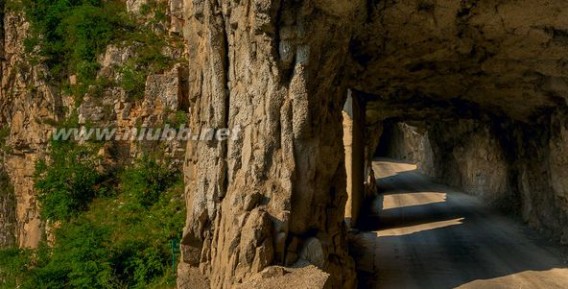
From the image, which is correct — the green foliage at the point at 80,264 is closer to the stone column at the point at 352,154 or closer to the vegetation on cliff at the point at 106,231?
the vegetation on cliff at the point at 106,231

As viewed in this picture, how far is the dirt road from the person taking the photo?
10.9 meters

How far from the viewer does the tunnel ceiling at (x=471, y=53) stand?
989cm

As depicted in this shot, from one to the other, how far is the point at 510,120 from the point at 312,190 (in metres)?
9.97

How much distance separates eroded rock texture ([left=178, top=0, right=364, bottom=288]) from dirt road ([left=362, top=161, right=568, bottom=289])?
8.71 ft

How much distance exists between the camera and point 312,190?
9.53 meters

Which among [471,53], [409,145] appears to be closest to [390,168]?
[409,145]

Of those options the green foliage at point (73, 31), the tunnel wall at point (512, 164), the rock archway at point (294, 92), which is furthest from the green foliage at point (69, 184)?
the tunnel wall at point (512, 164)

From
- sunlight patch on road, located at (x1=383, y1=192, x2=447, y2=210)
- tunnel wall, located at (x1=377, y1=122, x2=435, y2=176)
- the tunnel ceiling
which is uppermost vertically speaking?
the tunnel ceiling

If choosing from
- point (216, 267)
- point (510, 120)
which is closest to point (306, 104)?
point (216, 267)

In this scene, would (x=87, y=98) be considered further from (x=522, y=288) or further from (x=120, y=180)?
(x=522, y=288)

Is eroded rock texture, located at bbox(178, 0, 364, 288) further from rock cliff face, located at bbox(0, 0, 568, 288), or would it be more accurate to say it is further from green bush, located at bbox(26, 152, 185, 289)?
green bush, located at bbox(26, 152, 185, 289)

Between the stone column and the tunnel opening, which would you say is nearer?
the tunnel opening

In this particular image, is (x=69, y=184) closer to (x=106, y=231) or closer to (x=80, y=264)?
(x=106, y=231)

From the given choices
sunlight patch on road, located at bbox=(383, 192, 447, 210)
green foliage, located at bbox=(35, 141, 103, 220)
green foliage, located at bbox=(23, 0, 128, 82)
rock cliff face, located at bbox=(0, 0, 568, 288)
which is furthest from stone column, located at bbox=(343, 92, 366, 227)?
green foliage, located at bbox=(23, 0, 128, 82)
